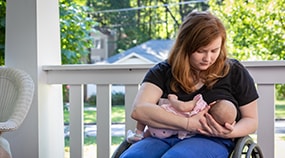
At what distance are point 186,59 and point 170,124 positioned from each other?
0.29m

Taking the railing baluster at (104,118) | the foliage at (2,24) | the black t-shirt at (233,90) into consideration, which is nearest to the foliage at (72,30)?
the foliage at (2,24)

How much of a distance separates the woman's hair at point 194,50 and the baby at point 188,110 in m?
0.09

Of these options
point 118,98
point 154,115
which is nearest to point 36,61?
point 154,115

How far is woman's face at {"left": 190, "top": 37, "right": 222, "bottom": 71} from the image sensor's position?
1590 millimetres

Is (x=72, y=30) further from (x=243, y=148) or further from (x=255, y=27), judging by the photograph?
(x=243, y=148)

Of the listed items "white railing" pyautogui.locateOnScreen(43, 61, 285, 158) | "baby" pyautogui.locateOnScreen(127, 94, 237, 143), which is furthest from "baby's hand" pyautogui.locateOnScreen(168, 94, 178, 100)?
"white railing" pyautogui.locateOnScreen(43, 61, 285, 158)

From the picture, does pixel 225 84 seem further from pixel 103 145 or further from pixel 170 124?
pixel 103 145

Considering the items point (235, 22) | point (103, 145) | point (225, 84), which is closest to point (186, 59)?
point (225, 84)

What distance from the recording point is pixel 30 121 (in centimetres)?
239

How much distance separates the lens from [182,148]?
1450 mm

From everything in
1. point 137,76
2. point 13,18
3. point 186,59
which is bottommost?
point 137,76

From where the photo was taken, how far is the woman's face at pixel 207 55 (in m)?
1.59

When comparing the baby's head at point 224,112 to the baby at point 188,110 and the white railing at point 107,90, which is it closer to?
the baby at point 188,110

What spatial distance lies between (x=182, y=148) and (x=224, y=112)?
0.22 m
